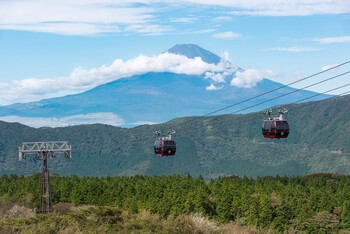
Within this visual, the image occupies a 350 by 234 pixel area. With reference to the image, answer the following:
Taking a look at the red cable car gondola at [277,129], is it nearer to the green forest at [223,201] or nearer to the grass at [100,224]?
the grass at [100,224]

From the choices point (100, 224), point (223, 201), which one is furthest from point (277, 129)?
point (223, 201)

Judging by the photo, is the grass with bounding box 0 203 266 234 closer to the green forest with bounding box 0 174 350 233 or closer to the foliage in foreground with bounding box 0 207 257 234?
the foliage in foreground with bounding box 0 207 257 234

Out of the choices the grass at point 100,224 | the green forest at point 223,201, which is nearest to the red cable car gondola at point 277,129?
the grass at point 100,224

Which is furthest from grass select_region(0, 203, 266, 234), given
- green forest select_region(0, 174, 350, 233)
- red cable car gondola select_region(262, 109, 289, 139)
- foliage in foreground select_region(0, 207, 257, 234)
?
green forest select_region(0, 174, 350, 233)

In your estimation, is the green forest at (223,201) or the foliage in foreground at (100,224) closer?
the foliage in foreground at (100,224)

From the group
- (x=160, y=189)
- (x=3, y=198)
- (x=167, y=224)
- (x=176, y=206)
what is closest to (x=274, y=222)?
(x=176, y=206)

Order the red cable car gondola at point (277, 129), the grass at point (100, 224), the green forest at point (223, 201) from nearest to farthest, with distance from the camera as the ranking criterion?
1. the grass at point (100, 224)
2. the red cable car gondola at point (277, 129)
3. the green forest at point (223, 201)

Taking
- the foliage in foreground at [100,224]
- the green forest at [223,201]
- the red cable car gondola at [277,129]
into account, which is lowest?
the green forest at [223,201]

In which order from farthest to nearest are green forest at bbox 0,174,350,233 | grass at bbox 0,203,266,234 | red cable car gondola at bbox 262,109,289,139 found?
green forest at bbox 0,174,350,233, red cable car gondola at bbox 262,109,289,139, grass at bbox 0,203,266,234

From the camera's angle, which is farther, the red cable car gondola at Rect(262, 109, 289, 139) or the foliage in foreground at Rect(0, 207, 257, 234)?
A: the red cable car gondola at Rect(262, 109, 289, 139)

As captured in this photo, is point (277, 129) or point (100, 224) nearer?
point (100, 224)

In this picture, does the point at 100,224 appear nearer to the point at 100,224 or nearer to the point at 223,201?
the point at 100,224
